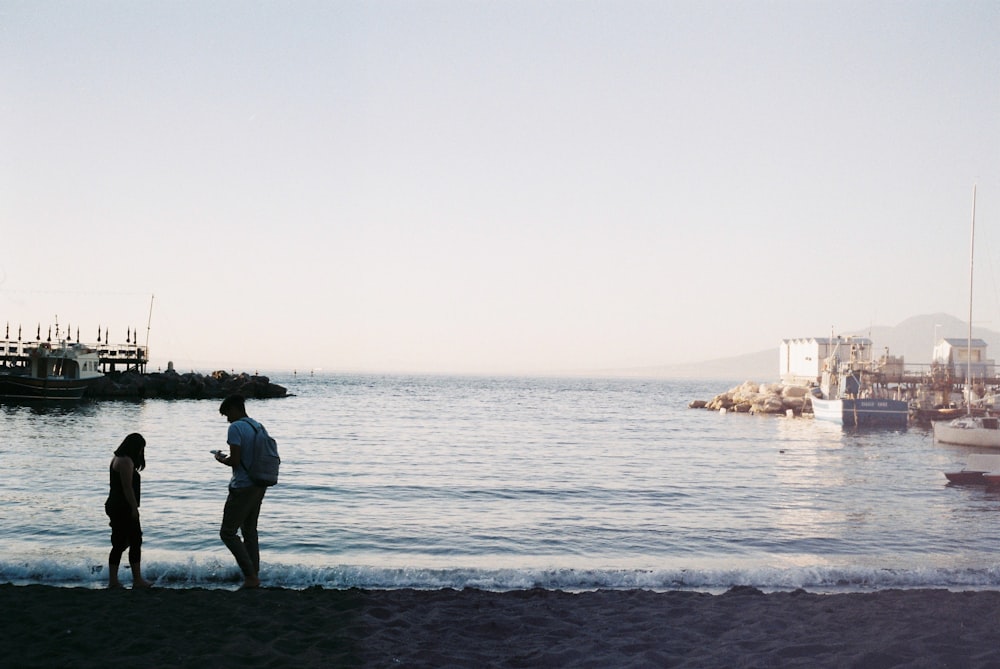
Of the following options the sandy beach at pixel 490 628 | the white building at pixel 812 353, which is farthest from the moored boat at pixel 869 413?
the sandy beach at pixel 490 628

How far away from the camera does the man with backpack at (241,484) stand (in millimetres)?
8180

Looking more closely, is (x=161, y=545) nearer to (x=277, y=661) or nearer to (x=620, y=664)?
(x=277, y=661)

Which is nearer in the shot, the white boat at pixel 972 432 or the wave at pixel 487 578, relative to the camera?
the wave at pixel 487 578

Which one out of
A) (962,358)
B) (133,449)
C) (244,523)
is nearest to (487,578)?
(244,523)

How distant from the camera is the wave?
31.6 feet

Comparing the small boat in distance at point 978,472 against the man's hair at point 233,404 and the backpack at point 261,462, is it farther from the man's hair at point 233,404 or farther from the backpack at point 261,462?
the man's hair at point 233,404

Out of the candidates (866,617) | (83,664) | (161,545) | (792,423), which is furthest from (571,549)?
(792,423)

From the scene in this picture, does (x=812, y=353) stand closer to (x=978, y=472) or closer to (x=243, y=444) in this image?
(x=978, y=472)

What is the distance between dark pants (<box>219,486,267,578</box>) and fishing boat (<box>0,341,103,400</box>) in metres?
65.3

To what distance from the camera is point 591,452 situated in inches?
1262

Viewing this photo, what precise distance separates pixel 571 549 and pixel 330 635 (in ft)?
21.2

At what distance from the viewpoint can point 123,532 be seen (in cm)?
873

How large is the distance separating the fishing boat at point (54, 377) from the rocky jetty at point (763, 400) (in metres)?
60.6

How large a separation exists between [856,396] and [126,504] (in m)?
71.5
